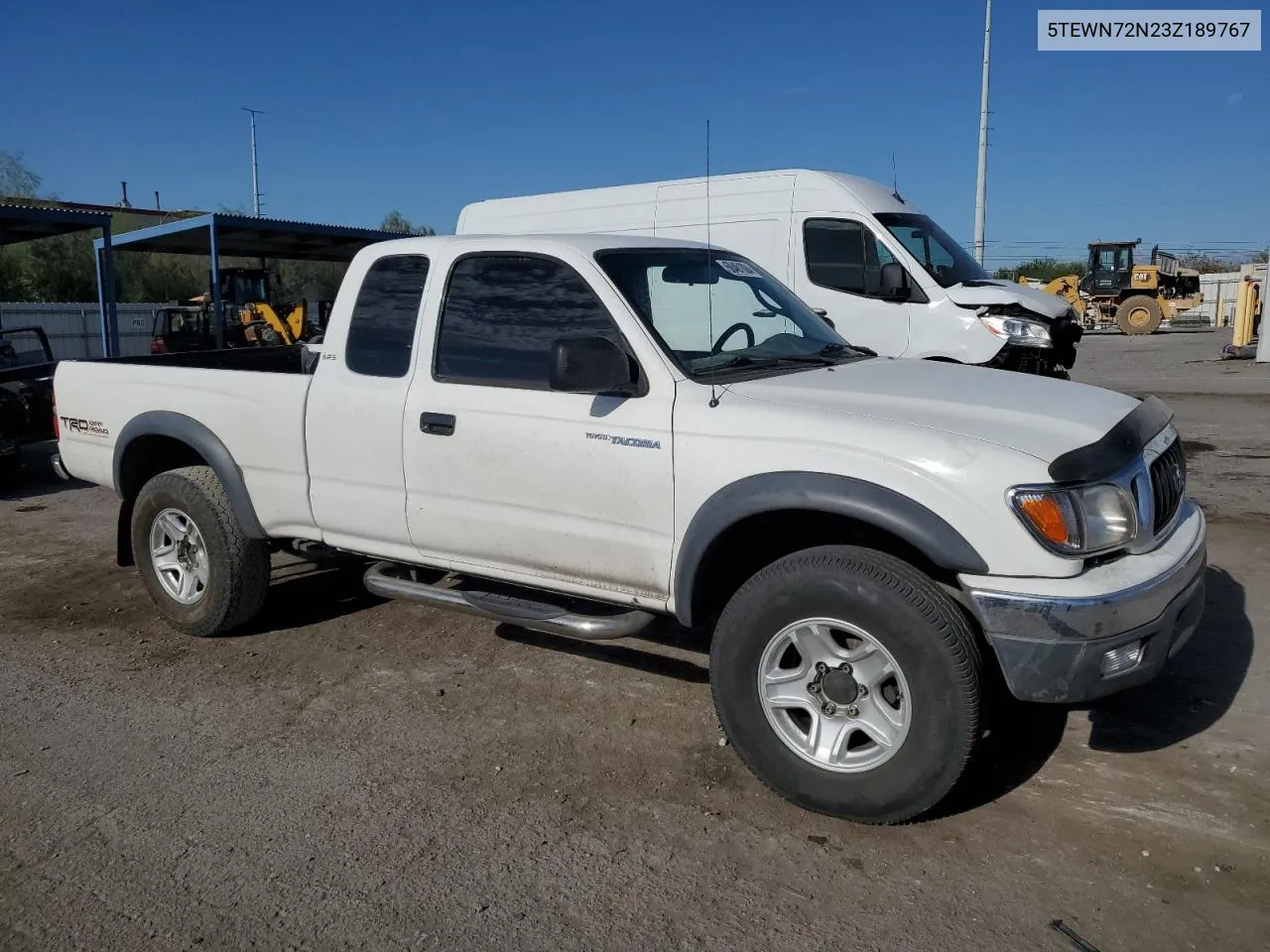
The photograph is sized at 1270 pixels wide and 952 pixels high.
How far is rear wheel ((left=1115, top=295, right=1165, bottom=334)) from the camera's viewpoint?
31938 millimetres

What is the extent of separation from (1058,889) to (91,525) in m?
7.38

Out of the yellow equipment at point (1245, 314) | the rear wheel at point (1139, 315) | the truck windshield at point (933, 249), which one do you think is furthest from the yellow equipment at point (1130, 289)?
the truck windshield at point (933, 249)

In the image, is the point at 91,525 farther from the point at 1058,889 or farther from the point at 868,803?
the point at 1058,889

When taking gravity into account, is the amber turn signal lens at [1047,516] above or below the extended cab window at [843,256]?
below

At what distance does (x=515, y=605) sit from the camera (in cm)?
414

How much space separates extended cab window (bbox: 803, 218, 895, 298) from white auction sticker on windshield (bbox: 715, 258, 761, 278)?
446cm

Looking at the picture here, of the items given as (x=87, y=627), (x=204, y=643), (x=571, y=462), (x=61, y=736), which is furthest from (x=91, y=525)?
(x=571, y=462)

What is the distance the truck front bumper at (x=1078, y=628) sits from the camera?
2977 mm

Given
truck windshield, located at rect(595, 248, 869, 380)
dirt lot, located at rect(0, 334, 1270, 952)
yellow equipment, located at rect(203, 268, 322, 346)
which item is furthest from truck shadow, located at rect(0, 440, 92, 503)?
yellow equipment, located at rect(203, 268, 322, 346)

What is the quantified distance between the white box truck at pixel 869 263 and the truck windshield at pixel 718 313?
4202 mm

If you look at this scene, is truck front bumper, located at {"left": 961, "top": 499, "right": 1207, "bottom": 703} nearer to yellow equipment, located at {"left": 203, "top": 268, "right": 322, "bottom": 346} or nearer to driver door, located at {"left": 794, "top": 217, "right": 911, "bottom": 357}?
driver door, located at {"left": 794, "top": 217, "right": 911, "bottom": 357}

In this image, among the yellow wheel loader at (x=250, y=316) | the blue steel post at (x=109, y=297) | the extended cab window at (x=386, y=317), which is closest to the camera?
the extended cab window at (x=386, y=317)

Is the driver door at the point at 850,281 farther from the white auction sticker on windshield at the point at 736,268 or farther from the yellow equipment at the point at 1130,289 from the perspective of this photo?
the yellow equipment at the point at 1130,289

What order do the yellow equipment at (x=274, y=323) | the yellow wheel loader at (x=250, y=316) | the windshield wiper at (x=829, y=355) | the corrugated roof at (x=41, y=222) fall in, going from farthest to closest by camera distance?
1. the yellow wheel loader at (x=250, y=316)
2. the yellow equipment at (x=274, y=323)
3. the corrugated roof at (x=41, y=222)
4. the windshield wiper at (x=829, y=355)
